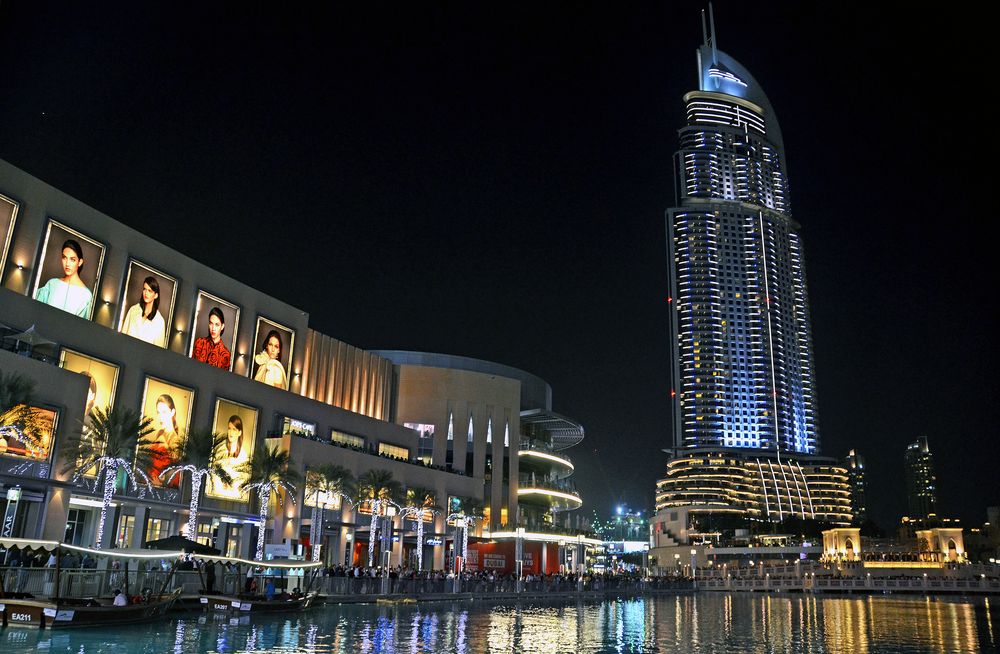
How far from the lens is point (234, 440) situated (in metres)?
58.1

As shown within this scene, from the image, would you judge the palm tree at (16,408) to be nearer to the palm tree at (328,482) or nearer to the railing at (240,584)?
the railing at (240,584)

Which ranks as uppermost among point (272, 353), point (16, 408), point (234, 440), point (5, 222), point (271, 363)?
point (5, 222)

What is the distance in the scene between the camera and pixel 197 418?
54.7 metres

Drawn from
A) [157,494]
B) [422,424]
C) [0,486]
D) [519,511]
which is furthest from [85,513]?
[519,511]

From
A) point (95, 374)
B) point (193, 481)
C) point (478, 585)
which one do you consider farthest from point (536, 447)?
point (95, 374)

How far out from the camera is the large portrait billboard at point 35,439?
123ft

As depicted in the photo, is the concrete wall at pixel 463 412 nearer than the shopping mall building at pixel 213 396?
No

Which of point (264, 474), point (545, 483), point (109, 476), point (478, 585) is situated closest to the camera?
point (109, 476)

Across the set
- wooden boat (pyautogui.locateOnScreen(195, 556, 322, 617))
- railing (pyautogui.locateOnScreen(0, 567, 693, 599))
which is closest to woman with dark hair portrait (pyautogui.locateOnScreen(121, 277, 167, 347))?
railing (pyautogui.locateOnScreen(0, 567, 693, 599))

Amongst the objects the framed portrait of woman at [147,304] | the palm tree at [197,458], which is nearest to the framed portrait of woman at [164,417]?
the palm tree at [197,458]

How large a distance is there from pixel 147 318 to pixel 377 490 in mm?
20128

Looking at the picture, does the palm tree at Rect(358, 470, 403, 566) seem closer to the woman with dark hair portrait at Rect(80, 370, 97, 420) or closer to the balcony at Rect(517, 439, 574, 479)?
the woman with dark hair portrait at Rect(80, 370, 97, 420)

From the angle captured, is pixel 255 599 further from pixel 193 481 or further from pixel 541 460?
pixel 541 460

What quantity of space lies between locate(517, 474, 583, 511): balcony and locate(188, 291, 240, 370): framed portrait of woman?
41.6 metres
